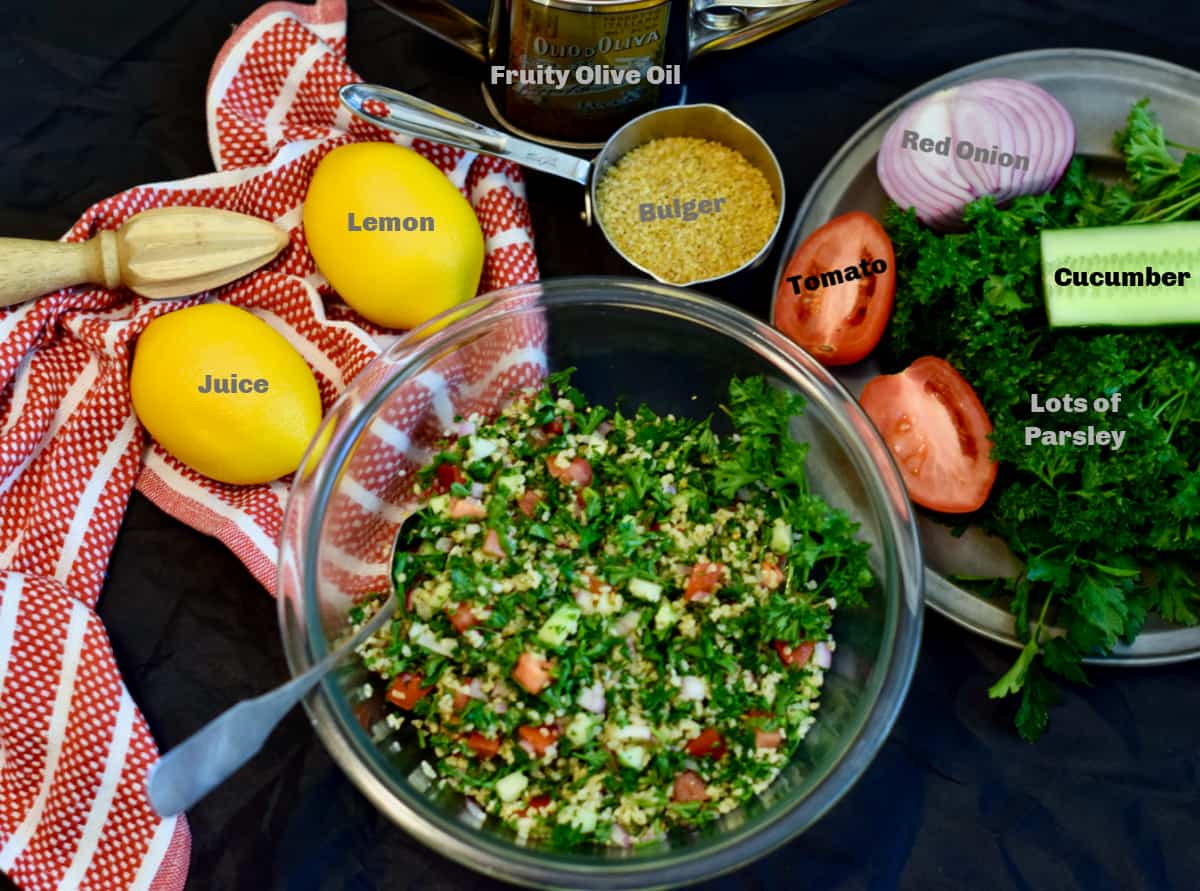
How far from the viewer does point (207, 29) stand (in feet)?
6.82

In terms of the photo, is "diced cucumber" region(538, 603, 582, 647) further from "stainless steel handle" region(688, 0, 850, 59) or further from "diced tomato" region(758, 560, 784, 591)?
"stainless steel handle" region(688, 0, 850, 59)

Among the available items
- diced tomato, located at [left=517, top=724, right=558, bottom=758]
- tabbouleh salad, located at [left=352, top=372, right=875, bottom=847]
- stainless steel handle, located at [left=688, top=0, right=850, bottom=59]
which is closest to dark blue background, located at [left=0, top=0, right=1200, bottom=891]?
stainless steel handle, located at [left=688, top=0, right=850, bottom=59]

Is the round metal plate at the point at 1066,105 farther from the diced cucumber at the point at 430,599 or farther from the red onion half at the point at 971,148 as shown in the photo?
the diced cucumber at the point at 430,599

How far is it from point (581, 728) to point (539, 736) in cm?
6

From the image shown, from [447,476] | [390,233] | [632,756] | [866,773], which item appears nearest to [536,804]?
[632,756]

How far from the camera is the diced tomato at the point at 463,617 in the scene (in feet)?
5.03

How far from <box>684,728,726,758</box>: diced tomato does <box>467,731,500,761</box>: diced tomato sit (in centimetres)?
27

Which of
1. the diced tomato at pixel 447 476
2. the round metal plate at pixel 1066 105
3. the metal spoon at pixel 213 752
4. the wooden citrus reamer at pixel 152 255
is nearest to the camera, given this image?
the metal spoon at pixel 213 752

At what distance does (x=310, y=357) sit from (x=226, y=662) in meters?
0.54

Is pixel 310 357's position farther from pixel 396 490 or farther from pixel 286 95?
pixel 286 95

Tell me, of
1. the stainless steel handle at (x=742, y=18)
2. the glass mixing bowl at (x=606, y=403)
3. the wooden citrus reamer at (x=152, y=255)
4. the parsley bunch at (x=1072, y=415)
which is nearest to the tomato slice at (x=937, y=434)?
the parsley bunch at (x=1072, y=415)

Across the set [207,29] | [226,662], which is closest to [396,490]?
[226,662]

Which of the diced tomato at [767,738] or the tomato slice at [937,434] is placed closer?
the diced tomato at [767,738]

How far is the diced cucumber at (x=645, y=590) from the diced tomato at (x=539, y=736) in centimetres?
22
